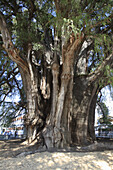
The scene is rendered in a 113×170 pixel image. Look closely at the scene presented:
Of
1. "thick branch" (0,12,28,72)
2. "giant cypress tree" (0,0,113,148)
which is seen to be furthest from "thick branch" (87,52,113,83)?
"thick branch" (0,12,28,72)

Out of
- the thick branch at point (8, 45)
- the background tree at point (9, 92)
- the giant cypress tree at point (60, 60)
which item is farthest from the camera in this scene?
the background tree at point (9, 92)

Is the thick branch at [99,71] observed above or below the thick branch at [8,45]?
below

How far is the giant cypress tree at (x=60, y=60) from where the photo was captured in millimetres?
4469

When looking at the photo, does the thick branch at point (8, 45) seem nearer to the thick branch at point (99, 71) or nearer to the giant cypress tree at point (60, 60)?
the giant cypress tree at point (60, 60)

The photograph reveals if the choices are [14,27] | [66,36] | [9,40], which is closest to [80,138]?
[66,36]

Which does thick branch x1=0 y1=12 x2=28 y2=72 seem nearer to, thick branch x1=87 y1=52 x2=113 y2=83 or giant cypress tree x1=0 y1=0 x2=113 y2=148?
giant cypress tree x1=0 y1=0 x2=113 y2=148

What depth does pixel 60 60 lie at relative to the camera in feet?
18.6

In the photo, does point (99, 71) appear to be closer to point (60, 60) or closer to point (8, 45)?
point (60, 60)

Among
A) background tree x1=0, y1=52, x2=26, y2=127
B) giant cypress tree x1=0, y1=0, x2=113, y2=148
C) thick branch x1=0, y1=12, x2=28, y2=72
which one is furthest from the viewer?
background tree x1=0, y1=52, x2=26, y2=127

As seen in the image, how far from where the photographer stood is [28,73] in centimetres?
602

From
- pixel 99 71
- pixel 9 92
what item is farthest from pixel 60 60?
Result: pixel 9 92

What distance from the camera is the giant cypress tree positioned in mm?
4469

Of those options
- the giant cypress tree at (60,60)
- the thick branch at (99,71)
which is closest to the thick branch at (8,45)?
the giant cypress tree at (60,60)

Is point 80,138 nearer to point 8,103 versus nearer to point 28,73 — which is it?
point 28,73
